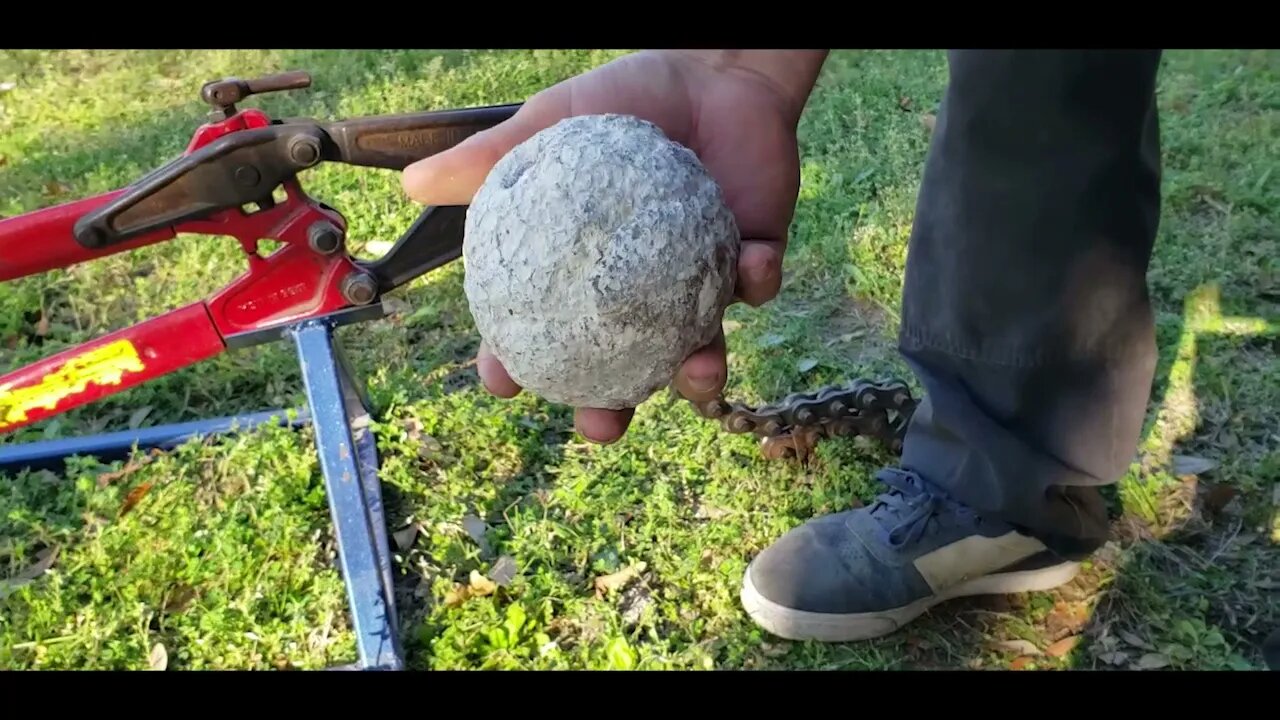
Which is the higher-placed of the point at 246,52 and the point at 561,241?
the point at 561,241

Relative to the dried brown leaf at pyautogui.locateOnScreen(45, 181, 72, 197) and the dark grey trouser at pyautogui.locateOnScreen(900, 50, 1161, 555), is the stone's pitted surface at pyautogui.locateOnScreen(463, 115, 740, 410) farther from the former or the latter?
the dried brown leaf at pyautogui.locateOnScreen(45, 181, 72, 197)

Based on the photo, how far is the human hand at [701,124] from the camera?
86.0 inches

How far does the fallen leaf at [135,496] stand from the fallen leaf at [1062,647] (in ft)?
7.96

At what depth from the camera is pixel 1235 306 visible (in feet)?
10.6

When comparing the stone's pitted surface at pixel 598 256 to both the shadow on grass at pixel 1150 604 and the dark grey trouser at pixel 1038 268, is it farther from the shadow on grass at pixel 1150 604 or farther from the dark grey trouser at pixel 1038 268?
the shadow on grass at pixel 1150 604

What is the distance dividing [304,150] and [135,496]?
114cm

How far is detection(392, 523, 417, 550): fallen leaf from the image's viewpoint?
265cm

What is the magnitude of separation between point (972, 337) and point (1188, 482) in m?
1.18

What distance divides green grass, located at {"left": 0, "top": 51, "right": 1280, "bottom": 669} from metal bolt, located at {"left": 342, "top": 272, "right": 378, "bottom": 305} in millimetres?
436

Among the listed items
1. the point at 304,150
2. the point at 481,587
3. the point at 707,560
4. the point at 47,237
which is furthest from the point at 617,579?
the point at 47,237

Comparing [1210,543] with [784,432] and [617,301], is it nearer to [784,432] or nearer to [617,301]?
[784,432]

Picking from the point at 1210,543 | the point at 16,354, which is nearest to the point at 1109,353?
the point at 1210,543

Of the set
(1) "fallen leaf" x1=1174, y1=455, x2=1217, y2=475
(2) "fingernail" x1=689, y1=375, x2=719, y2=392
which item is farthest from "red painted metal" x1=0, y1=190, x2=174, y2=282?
(1) "fallen leaf" x1=1174, y1=455, x2=1217, y2=475

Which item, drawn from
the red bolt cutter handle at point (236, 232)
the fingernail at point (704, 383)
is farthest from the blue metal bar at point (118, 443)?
the fingernail at point (704, 383)
